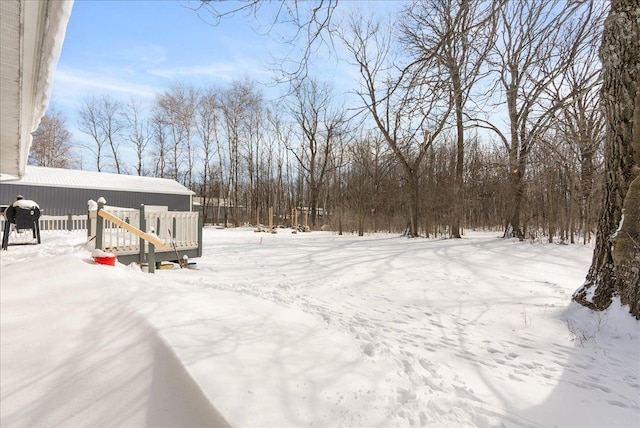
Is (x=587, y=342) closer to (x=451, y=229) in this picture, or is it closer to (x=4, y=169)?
(x=4, y=169)

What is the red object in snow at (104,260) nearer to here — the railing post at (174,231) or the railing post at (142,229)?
the railing post at (142,229)

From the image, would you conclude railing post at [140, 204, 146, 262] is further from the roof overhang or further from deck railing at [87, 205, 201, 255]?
the roof overhang

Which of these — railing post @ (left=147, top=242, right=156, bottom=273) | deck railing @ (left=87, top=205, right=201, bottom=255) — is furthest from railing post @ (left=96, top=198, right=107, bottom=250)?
railing post @ (left=147, top=242, right=156, bottom=273)

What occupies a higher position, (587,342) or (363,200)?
(363,200)

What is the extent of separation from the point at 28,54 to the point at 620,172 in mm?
6033

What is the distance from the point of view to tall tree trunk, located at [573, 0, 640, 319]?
3541 mm

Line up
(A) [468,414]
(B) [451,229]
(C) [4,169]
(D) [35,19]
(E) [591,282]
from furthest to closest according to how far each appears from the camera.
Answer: (B) [451,229]
(C) [4,169]
(E) [591,282]
(D) [35,19]
(A) [468,414]

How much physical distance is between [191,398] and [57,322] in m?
1.63

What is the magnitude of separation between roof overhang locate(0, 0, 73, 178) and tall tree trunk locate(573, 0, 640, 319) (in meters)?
5.27

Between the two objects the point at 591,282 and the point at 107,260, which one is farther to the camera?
the point at 107,260

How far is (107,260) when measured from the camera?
4.64 m

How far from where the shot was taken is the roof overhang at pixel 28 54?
1.96 meters

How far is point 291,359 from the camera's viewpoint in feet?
A: 7.45

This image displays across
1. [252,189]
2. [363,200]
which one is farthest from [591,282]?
[252,189]
